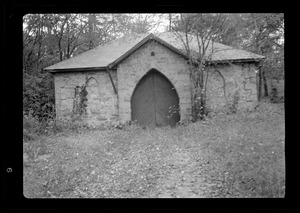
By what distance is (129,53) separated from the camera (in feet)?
29.0

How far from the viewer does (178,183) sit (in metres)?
3.71

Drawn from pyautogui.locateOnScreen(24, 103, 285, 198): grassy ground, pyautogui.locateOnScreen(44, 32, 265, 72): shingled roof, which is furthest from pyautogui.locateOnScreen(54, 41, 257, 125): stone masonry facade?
pyautogui.locateOnScreen(24, 103, 285, 198): grassy ground

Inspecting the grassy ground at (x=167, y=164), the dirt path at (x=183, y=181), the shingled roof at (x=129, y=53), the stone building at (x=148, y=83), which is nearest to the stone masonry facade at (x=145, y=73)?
the stone building at (x=148, y=83)

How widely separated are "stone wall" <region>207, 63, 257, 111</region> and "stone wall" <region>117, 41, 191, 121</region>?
1044mm

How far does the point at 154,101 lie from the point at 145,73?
1.34 meters

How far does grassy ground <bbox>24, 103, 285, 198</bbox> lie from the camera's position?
3.39 meters

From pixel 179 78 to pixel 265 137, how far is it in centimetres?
476

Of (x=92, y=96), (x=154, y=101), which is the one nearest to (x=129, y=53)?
(x=154, y=101)

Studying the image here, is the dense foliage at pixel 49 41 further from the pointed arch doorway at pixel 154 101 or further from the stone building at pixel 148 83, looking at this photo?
the pointed arch doorway at pixel 154 101

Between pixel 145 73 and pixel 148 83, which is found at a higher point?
pixel 145 73

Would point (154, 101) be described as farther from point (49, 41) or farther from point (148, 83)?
point (49, 41)

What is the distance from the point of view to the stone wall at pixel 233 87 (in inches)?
346

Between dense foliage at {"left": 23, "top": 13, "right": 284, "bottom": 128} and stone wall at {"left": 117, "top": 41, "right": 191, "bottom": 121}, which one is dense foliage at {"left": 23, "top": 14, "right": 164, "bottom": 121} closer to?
dense foliage at {"left": 23, "top": 13, "right": 284, "bottom": 128}
